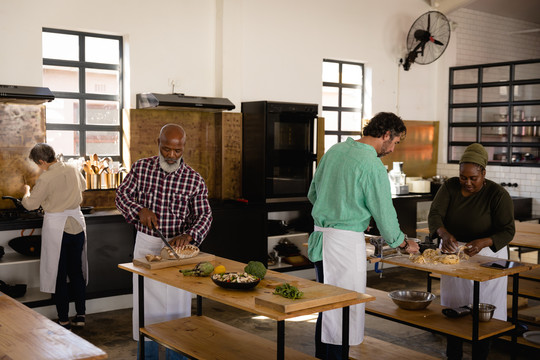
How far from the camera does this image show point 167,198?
13.1 feet

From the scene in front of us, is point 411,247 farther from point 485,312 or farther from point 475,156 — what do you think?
point 475,156

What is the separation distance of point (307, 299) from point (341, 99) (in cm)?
596

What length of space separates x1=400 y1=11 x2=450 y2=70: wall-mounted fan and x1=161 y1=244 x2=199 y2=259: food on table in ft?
19.3

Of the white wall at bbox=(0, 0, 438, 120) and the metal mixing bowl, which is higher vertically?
the white wall at bbox=(0, 0, 438, 120)

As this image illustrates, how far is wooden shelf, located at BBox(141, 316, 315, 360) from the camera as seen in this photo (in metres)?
3.47

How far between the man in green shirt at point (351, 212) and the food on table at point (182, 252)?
2.36 ft

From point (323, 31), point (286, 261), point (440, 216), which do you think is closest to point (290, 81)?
point (323, 31)

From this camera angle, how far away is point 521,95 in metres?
8.74

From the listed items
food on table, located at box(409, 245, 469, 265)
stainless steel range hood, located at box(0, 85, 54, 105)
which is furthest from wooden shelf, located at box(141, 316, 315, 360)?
stainless steel range hood, located at box(0, 85, 54, 105)

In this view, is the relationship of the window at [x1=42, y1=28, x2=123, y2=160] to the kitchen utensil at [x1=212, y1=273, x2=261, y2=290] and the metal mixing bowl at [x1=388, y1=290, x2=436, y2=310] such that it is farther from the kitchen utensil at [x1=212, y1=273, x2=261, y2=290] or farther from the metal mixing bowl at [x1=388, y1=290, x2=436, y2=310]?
the kitchen utensil at [x1=212, y1=273, x2=261, y2=290]

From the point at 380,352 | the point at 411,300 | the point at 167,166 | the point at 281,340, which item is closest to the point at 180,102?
the point at 167,166

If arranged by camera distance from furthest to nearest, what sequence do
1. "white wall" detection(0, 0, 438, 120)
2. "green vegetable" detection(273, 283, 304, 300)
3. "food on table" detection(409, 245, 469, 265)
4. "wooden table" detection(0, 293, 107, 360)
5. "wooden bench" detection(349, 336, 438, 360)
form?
"white wall" detection(0, 0, 438, 120) → "food on table" detection(409, 245, 469, 265) → "wooden bench" detection(349, 336, 438, 360) → "green vegetable" detection(273, 283, 304, 300) → "wooden table" detection(0, 293, 107, 360)

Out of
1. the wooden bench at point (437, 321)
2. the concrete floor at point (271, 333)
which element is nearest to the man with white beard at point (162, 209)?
the concrete floor at point (271, 333)

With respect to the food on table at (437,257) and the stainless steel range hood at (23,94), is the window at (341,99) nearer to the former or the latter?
the stainless steel range hood at (23,94)
